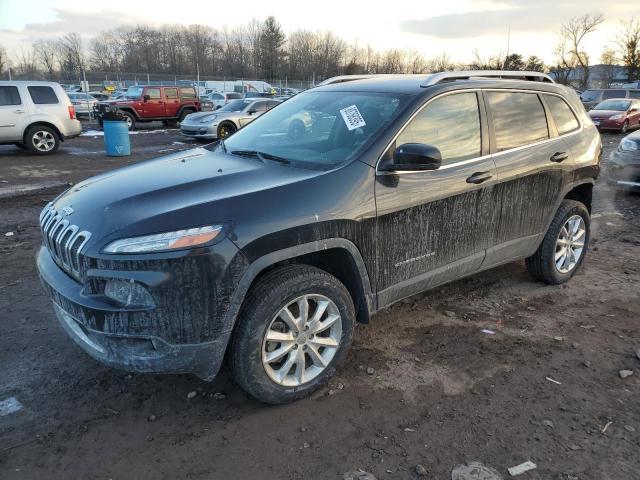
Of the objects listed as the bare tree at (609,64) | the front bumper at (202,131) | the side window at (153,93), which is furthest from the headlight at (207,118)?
the bare tree at (609,64)

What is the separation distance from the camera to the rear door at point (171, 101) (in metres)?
21.8

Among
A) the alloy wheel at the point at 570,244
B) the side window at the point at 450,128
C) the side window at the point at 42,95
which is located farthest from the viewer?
the side window at the point at 42,95

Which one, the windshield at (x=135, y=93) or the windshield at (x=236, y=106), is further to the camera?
the windshield at (x=135, y=93)

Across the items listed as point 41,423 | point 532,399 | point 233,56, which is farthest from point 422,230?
point 233,56

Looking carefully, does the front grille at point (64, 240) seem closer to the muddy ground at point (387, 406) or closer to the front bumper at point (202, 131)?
the muddy ground at point (387, 406)

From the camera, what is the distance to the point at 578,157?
4.45 meters

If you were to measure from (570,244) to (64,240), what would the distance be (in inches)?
165

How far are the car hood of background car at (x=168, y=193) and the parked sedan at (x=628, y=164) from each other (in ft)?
24.4

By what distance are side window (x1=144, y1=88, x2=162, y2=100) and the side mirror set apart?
2060 cm

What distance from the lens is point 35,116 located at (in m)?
13.1

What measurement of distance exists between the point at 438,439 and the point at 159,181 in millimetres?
2151

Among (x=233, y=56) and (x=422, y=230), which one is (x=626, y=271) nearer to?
(x=422, y=230)

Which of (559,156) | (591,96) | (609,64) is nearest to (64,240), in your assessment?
(559,156)

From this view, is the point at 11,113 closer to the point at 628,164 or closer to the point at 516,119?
A: the point at 516,119
